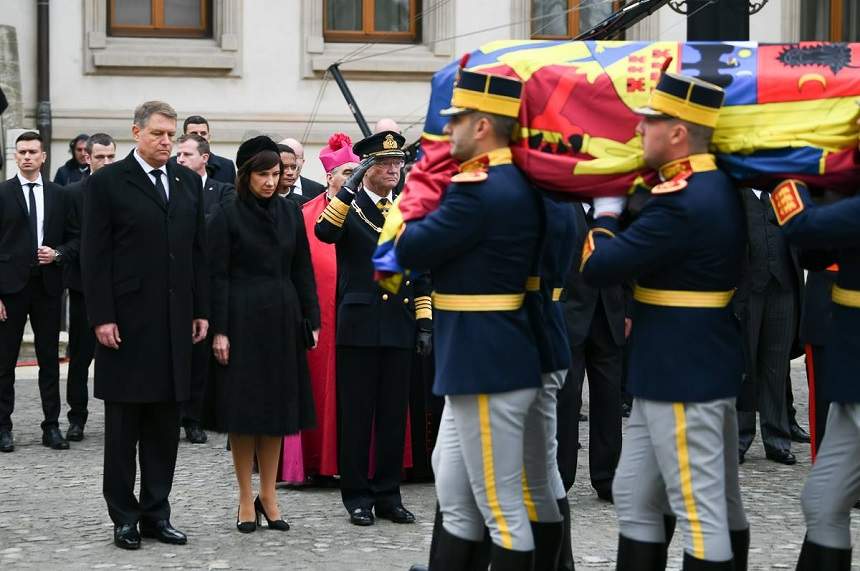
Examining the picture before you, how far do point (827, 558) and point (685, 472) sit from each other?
71cm

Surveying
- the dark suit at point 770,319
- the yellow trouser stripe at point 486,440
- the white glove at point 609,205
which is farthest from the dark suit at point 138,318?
the dark suit at point 770,319

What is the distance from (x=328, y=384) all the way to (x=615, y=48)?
3491 millimetres

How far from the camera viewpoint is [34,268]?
10445 mm

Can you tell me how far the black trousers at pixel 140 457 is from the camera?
7328mm

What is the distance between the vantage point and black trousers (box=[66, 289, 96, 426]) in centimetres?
1053

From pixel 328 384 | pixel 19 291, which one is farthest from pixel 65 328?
pixel 328 384

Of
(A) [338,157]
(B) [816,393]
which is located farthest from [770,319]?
(A) [338,157]

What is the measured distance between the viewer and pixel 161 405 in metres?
7.45

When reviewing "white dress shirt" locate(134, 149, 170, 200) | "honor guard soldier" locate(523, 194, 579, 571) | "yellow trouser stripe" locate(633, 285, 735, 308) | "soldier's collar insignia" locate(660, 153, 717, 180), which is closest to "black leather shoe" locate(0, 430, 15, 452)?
"white dress shirt" locate(134, 149, 170, 200)

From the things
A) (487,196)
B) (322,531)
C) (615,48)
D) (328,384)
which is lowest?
(322,531)

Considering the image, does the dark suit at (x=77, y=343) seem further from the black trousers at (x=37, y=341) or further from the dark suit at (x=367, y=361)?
the dark suit at (x=367, y=361)

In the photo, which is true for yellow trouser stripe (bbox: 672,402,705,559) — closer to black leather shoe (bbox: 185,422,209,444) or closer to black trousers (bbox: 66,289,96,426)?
black leather shoe (bbox: 185,422,209,444)

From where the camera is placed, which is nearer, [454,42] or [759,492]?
[759,492]

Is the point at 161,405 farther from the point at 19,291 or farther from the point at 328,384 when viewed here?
the point at 19,291
